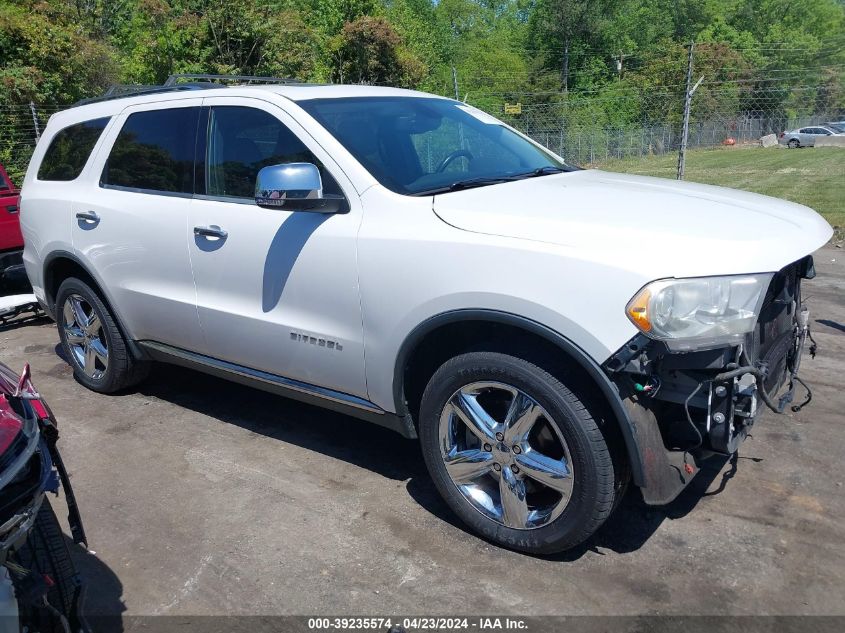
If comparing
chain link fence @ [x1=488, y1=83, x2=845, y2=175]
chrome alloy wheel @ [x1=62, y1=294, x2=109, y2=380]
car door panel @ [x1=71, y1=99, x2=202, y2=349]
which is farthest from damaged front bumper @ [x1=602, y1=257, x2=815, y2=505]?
chain link fence @ [x1=488, y1=83, x2=845, y2=175]

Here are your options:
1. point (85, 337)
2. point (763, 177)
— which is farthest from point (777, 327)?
point (763, 177)

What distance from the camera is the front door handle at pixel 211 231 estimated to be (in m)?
4.09

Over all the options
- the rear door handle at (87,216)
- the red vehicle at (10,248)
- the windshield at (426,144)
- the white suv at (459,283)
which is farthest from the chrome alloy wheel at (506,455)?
the red vehicle at (10,248)

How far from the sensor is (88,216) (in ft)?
16.1

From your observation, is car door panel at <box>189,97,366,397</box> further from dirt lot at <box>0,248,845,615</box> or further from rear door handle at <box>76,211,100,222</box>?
rear door handle at <box>76,211,100,222</box>

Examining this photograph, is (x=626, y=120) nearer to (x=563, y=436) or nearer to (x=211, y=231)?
(x=211, y=231)

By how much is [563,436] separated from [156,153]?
118 inches

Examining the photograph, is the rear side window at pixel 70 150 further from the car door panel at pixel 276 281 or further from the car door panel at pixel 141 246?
the car door panel at pixel 276 281

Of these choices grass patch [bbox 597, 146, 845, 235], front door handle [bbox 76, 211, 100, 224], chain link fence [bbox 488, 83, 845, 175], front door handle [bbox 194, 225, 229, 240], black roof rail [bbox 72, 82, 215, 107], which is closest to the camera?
front door handle [bbox 194, 225, 229, 240]

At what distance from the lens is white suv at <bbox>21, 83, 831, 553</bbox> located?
2877mm

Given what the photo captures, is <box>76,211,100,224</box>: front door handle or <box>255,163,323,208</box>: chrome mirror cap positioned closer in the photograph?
<box>255,163,323,208</box>: chrome mirror cap

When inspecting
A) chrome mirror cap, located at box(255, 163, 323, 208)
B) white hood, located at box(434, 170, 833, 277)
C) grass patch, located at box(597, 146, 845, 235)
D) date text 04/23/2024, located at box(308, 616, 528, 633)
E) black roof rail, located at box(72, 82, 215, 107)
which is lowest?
grass patch, located at box(597, 146, 845, 235)

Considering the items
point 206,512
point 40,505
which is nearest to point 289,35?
point 206,512

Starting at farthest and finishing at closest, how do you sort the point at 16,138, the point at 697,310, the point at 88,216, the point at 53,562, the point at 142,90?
the point at 16,138
the point at 142,90
the point at 88,216
the point at 697,310
the point at 53,562
